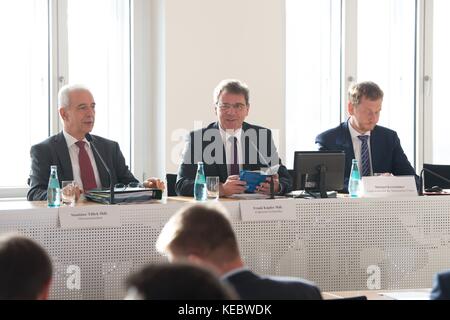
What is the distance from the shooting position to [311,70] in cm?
694

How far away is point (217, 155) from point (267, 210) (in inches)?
33.6

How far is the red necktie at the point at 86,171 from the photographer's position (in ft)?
15.5

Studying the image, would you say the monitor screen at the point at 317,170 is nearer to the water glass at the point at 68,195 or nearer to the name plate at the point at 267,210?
the name plate at the point at 267,210

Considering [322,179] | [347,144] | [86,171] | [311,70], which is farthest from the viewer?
[311,70]

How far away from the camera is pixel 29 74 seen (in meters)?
5.95

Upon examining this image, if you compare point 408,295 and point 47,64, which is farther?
point 47,64

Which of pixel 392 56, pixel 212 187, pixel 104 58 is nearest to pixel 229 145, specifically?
pixel 212 187

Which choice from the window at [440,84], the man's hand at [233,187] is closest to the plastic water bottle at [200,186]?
the man's hand at [233,187]

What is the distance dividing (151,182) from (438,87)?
400cm

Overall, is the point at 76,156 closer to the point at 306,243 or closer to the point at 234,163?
the point at 234,163

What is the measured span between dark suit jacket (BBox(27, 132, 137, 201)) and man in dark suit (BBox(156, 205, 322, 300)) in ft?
7.66

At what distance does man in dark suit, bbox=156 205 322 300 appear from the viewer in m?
2.14

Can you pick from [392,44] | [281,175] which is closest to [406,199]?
[281,175]

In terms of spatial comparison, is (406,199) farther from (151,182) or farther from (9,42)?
(9,42)
